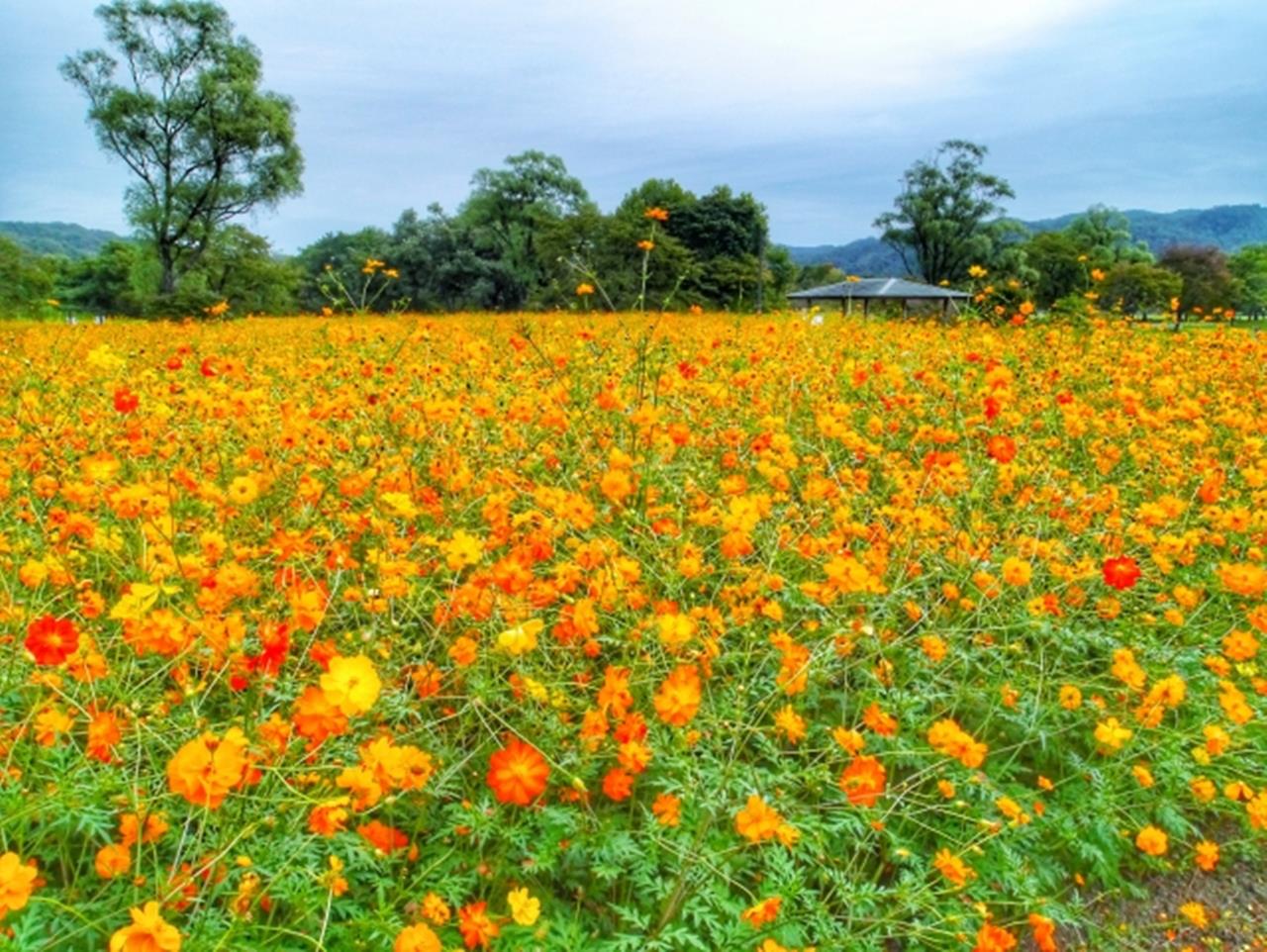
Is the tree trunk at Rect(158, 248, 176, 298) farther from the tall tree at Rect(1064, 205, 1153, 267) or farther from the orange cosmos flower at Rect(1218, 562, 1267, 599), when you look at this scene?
the tall tree at Rect(1064, 205, 1153, 267)

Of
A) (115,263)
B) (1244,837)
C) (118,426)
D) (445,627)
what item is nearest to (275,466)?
(118,426)

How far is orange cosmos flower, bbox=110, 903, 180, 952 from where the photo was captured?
2.73ft

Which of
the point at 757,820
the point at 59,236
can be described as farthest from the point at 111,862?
the point at 59,236

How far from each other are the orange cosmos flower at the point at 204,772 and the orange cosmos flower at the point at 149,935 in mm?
133

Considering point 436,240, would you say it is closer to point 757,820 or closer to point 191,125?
point 191,125

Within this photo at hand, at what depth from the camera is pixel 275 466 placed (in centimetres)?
237

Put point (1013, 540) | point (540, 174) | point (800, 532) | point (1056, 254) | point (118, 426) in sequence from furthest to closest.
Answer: point (1056, 254)
point (540, 174)
point (118, 426)
point (1013, 540)
point (800, 532)

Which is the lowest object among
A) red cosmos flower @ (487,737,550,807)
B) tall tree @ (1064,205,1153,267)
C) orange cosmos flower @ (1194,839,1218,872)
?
orange cosmos flower @ (1194,839,1218,872)

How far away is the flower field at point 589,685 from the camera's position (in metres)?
1.21

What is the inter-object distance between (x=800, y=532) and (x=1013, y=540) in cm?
63

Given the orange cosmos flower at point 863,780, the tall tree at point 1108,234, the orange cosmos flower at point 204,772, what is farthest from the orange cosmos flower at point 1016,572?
the tall tree at point 1108,234

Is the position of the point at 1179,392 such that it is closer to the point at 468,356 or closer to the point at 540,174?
the point at 468,356

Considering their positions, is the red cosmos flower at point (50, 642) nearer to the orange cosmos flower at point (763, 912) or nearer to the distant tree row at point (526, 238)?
the orange cosmos flower at point (763, 912)

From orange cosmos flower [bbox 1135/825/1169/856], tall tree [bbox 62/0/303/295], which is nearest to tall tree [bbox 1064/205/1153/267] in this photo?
tall tree [bbox 62/0/303/295]
